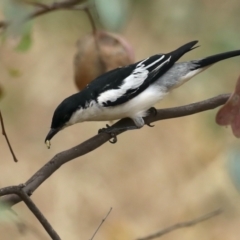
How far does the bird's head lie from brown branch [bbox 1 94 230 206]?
82 mm

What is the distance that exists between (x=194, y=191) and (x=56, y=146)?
1.70 feet

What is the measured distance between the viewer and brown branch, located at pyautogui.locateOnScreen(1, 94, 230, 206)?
1.72 ft

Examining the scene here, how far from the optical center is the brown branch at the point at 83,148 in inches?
20.6

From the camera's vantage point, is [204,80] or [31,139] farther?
[31,139]

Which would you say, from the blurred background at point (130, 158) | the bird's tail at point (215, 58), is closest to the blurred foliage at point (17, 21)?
the bird's tail at point (215, 58)

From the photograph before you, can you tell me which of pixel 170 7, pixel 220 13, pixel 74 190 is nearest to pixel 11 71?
pixel 170 7

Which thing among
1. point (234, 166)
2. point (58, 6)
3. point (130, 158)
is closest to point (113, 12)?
point (58, 6)

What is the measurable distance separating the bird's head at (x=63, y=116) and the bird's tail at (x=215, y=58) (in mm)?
205

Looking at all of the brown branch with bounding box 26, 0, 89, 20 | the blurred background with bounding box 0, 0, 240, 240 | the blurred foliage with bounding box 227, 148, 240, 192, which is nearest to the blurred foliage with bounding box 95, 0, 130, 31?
the brown branch with bounding box 26, 0, 89, 20

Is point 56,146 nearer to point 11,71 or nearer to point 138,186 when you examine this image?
point 138,186

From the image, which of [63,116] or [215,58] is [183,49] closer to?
[215,58]

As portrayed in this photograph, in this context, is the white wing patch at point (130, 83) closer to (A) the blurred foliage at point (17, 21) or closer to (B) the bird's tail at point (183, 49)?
(B) the bird's tail at point (183, 49)

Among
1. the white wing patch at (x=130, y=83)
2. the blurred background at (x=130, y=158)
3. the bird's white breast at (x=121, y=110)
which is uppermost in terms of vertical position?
the white wing patch at (x=130, y=83)

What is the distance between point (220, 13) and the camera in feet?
5.62
